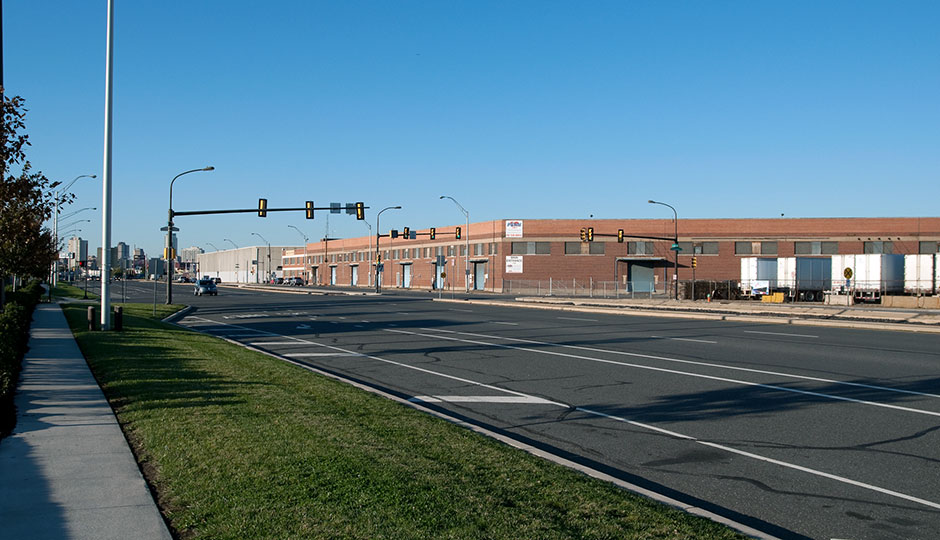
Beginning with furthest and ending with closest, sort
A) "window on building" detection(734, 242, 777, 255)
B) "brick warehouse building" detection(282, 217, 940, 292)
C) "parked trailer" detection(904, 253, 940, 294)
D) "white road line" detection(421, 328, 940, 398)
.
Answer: "window on building" detection(734, 242, 777, 255) < "brick warehouse building" detection(282, 217, 940, 292) < "parked trailer" detection(904, 253, 940, 294) < "white road line" detection(421, 328, 940, 398)

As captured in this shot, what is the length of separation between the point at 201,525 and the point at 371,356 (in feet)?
41.0

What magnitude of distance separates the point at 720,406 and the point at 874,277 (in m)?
46.0

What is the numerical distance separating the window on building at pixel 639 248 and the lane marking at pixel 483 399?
247 feet

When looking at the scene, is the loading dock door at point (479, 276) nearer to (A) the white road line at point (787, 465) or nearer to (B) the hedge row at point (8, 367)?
(B) the hedge row at point (8, 367)

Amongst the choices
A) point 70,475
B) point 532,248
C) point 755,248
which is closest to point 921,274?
point 755,248

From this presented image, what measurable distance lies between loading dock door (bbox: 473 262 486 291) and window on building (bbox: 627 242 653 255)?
18694 mm

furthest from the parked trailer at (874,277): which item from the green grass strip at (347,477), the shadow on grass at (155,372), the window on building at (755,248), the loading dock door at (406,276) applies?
the loading dock door at (406,276)

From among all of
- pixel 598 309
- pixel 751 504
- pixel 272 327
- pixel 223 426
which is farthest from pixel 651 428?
pixel 598 309

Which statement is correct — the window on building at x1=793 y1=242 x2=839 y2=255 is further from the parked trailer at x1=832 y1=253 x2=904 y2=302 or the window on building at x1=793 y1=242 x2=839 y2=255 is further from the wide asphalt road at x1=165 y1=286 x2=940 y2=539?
the wide asphalt road at x1=165 y1=286 x2=940 y2=539

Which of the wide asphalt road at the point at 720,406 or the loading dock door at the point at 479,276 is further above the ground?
the loading dock door at the point at 479,276

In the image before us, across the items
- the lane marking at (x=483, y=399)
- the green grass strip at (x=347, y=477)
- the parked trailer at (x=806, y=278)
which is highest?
the parked trailer at (x=806, y=278)

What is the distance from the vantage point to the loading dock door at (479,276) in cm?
9384

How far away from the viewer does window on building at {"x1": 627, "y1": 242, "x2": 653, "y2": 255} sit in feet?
278

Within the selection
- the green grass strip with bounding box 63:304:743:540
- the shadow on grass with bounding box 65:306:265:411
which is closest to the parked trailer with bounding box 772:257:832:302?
the shadow on grass with bounding box 65:306:265:411
